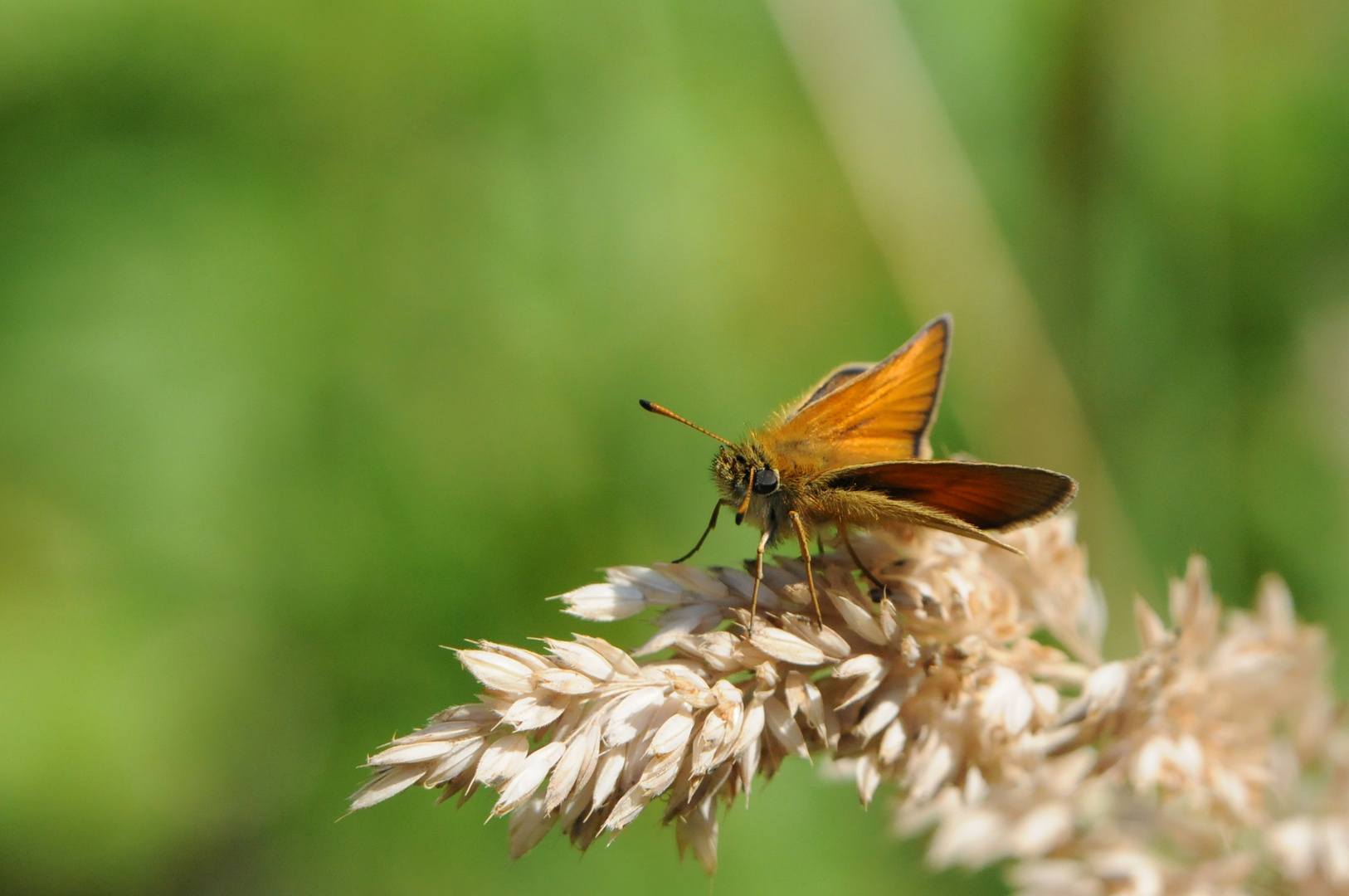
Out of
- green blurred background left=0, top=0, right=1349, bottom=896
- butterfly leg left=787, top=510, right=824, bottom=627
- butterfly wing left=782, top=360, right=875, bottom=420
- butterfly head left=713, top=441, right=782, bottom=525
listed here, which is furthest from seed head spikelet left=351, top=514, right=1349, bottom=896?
green blurred background left=0, top=0, right=1349, bottom=896

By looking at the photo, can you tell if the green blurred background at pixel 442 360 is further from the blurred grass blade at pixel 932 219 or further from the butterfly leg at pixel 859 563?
the butterfly leg at pixel 859 563

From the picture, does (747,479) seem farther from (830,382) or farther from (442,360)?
(442,360)

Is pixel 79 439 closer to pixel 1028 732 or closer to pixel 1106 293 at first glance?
pixel 1028 732

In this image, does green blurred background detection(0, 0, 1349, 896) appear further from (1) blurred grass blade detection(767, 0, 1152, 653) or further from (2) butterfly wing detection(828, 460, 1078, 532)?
(2) butterfly wing detection(828, 460, 1078, 532)

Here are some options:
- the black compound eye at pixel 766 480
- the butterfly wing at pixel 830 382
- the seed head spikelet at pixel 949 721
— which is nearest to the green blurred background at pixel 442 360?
the seed head spikelet at pixel 949 721

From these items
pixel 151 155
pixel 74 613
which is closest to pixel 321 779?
pixel 74 613

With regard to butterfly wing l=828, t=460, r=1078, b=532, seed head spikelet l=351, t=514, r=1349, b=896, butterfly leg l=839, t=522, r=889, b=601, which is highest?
butterfly wing l=828, t=460, r=1078, b=532

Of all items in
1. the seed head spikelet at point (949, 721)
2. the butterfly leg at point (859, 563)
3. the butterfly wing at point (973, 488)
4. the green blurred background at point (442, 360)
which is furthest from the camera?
the green blurred background at point (442, 360)

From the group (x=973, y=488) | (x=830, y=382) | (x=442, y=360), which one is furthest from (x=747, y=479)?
(x=442, y=360)
